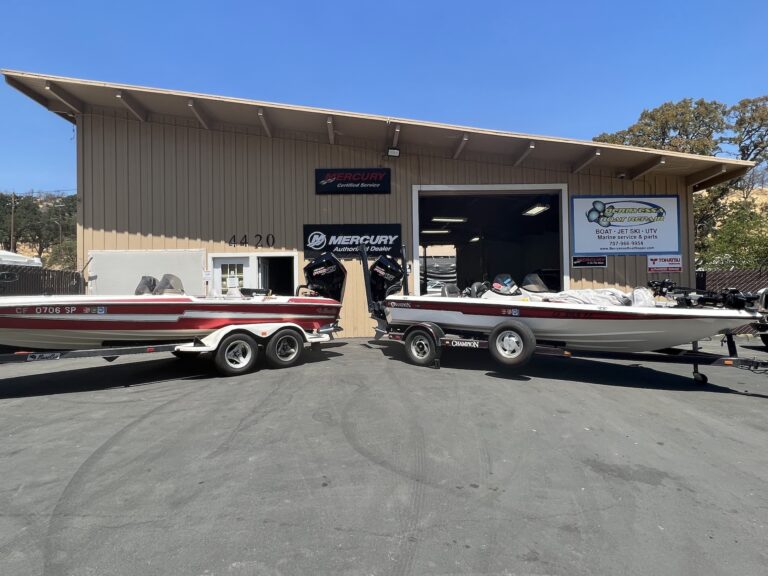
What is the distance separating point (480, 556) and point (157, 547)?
1789 mm

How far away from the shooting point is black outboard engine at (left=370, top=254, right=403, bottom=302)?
31.7ft

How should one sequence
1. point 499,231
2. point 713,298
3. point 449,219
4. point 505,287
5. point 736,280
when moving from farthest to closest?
point 499,231
point 449,219
point 736,280
point 505,287
point 713,298

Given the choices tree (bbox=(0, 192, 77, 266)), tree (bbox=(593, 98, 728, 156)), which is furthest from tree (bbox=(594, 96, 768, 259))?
tree (bbox=(0, 192, 77, 266))

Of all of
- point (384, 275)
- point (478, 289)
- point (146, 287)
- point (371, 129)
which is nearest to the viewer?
point (146, 287)

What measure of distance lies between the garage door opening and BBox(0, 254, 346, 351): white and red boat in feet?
15.0

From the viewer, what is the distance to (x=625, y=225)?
1151 cm

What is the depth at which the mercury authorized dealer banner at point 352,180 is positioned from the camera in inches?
452

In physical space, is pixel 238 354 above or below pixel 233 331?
below

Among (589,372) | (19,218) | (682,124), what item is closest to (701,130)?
(682,124)

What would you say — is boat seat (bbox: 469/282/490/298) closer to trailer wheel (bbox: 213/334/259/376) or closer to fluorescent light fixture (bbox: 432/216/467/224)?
trailer wheel (bbox: 213/334/259/376)

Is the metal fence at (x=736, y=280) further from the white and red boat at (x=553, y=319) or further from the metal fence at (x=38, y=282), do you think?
the metal fence at (x=38, y=282)

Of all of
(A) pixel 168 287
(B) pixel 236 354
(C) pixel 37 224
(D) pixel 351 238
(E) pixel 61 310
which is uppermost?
(C) pixel 37 224

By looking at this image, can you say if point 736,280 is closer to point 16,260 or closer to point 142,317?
point 142,317

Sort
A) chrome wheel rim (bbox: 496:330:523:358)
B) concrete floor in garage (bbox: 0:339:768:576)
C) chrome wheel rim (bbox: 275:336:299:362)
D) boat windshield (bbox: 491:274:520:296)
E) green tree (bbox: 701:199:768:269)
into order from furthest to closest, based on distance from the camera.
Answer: green tree (bbox: 701:199:768:269), chrome wheel rim (bbox: 275:336:299:362), boat windshield (bbox: 491:274:520:296), chrome wheel rim (bbox: 496:330:523:358), concrete floor in garage (bbox: 0:339:768:576)
